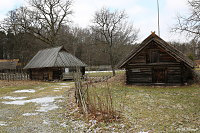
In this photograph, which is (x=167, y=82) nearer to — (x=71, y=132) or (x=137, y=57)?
(x=137, y=57)

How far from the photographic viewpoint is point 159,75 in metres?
17.4

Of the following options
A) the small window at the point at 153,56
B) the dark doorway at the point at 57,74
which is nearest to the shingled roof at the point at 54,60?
the dark doorway at the point at 57,74

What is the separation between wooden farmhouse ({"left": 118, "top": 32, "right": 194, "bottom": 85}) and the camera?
16.6 m

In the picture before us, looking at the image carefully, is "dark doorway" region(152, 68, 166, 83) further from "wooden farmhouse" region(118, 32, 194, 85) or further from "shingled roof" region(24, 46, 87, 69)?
"shingled roof" region(24, 46, 87, 69)

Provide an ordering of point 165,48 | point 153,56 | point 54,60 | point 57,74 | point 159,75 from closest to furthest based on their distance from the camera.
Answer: point 165,48, point 153,56, point 159,75, point 54,60, point 57,74

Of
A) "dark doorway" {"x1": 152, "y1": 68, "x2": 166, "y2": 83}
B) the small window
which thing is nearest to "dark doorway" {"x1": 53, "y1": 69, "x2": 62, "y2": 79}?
the small window

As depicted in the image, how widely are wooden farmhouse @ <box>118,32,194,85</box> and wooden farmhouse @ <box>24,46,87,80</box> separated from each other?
1027 centimetres

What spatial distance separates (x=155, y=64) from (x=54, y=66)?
1435 centimetres

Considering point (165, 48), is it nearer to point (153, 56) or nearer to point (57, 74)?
point (153, 56)

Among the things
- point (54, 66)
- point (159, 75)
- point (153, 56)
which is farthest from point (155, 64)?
point (54, 66)

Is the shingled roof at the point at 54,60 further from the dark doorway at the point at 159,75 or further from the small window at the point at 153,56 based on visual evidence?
the dark doorway at the point at 159,75

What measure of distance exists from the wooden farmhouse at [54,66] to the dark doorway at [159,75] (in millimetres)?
11998

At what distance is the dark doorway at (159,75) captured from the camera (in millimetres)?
17250

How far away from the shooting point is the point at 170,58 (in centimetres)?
1686
